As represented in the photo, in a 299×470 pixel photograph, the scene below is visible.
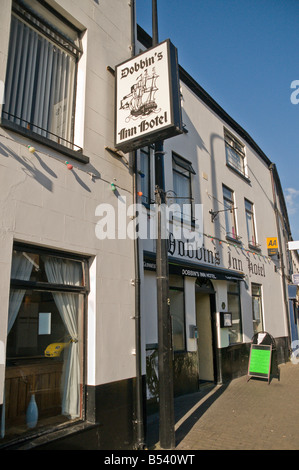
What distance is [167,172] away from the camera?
27.5ft

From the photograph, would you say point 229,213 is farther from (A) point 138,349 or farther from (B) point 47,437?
(B) point 47,437

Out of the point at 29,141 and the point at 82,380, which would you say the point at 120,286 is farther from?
the point at 29,141

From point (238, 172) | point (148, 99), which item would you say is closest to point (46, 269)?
point (148, 99)

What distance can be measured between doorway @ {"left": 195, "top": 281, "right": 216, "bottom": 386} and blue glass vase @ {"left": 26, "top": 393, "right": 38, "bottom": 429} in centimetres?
556

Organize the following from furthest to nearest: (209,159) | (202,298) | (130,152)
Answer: (209,159) < (202,298) < (130,152)

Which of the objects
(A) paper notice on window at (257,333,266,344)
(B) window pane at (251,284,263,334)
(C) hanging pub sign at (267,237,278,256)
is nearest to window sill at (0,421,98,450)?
(A) paper notice on window at (257,333,266,344)

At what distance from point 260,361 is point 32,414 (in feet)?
22.5

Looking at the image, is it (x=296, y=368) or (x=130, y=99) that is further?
(x=296, y=368)

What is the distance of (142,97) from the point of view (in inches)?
225

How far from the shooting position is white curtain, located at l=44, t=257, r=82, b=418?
4.74m

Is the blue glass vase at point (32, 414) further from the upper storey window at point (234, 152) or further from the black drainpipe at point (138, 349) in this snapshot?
the upper storey window at point (234, 152)

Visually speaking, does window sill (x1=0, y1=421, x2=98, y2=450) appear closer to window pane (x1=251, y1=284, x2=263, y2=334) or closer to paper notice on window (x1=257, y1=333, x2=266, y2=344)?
paper notice on window (x1=257, y1=333, x2=266, y2=344)

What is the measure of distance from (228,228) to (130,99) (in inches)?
250
